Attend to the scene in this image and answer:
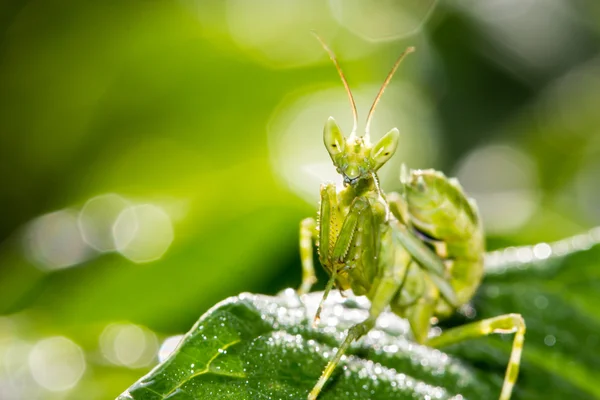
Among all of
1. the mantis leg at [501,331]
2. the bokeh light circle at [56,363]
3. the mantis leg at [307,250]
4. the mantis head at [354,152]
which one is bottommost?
the bokeh light circle at [56,363]

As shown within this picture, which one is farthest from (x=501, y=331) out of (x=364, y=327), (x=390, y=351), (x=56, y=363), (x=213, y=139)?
(x=213, y=139)

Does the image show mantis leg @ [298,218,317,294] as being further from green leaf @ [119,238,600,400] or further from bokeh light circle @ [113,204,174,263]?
bokeh light circle @ [113,204,174,263]

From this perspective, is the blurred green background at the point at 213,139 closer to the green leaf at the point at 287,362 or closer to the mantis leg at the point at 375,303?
the mantis leg at the point at 375,303

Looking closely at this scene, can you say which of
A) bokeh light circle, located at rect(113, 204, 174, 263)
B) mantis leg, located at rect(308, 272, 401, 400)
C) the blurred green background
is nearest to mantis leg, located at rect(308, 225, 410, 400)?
mantis leg, located at rect(308, 272, 401, 400)

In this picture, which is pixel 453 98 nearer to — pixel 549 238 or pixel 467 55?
pixel 467 55

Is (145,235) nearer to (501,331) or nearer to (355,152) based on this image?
(355,152)

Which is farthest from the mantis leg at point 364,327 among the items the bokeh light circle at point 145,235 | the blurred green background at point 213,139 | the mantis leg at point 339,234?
the bokeh light circle at point 145,235

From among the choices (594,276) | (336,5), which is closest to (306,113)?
(336,5)
